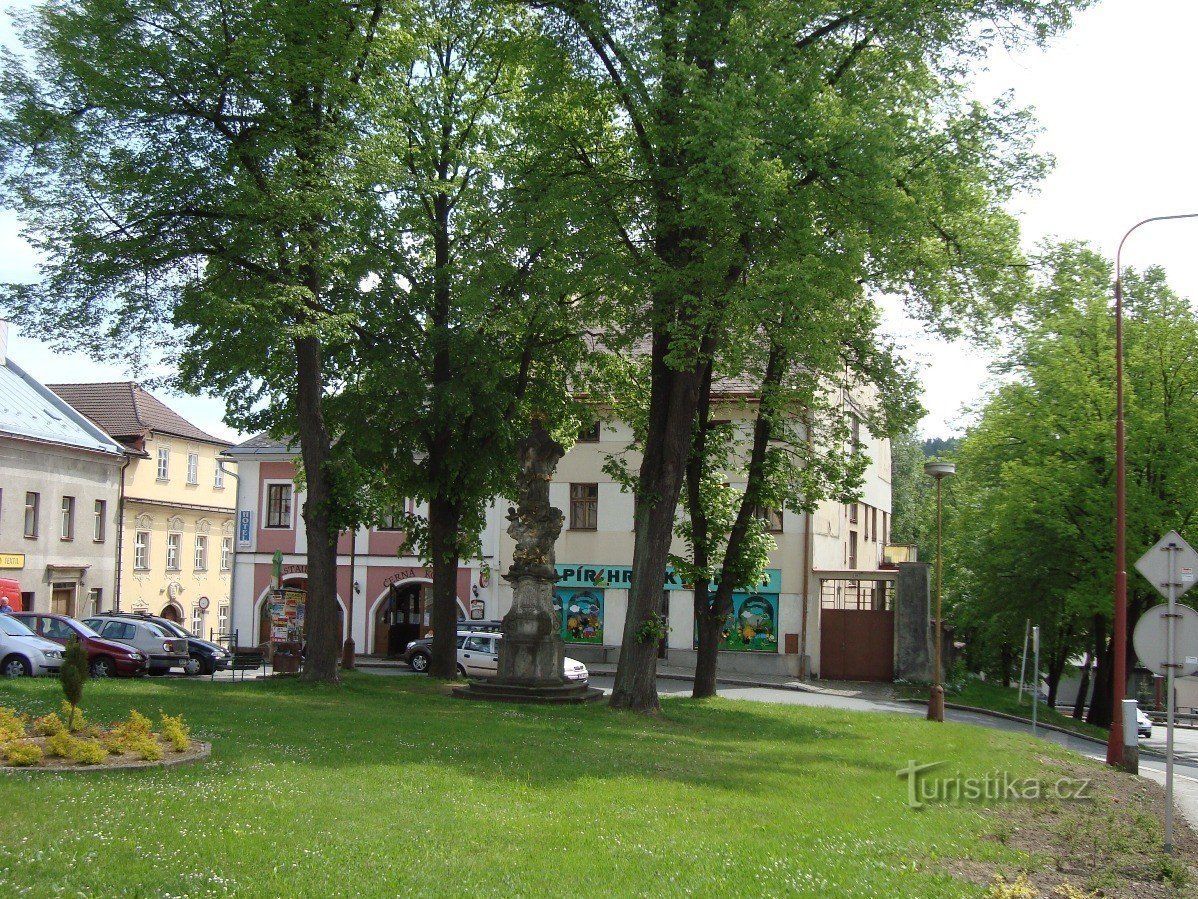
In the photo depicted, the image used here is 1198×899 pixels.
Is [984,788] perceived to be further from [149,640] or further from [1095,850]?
→ [149,640]

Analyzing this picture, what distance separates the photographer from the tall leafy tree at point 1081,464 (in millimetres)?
30234

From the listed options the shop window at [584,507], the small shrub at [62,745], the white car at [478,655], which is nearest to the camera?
the small shrub at [62,745]

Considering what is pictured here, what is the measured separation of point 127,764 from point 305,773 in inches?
62.7

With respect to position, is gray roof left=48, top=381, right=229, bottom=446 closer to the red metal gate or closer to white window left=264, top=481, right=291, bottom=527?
white window left=264, top=481, right=291, bottom=527

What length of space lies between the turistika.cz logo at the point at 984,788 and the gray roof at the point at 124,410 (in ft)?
133

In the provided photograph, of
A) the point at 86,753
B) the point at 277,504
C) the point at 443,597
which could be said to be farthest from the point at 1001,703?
the point at 86,753

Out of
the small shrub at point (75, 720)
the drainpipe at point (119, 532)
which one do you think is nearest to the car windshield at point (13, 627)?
the small shrub at point (75, 720)

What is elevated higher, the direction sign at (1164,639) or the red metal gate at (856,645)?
the direction sign at (1164,639)

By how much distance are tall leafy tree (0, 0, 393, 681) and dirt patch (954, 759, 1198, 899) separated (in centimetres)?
1363

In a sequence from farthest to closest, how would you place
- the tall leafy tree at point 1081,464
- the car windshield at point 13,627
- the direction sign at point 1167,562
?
the tall leafy tree at point 1081,464 < the car windshield at point 13,627 < the direction sign at point 1167,562

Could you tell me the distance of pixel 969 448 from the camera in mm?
37000

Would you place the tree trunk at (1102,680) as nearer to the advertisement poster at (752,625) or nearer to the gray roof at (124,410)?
the advertisement poster at (752,625)

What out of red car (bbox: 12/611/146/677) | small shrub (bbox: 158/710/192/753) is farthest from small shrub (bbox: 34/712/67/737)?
red car (bbox: 12/611/146/677)

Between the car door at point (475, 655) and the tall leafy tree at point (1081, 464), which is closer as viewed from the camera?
the tall leafy tree at point (1081, 464)
